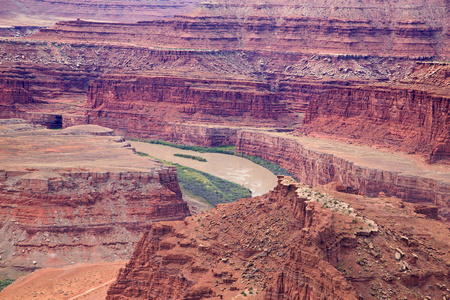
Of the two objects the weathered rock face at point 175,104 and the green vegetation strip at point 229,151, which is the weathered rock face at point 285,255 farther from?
the weathered rock face at point 175,104

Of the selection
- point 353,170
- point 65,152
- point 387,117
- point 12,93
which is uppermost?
point 387,117

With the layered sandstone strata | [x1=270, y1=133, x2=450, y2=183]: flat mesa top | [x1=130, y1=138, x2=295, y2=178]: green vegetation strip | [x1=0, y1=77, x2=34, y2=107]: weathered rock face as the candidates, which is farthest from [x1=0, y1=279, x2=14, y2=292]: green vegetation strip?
[x1=0, y1=77, x2=34, y2=107]: weathered rock face

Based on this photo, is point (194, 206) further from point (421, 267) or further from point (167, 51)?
point (167, 51)

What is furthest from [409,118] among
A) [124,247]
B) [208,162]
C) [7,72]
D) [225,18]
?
[225,18]

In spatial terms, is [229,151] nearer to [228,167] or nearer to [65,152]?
[228,167]

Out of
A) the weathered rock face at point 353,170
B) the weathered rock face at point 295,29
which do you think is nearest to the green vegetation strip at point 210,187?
the weathered rock face at point 353,170

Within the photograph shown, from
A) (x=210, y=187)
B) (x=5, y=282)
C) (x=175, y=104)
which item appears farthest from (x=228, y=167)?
Answer: (x=5, y=282)
